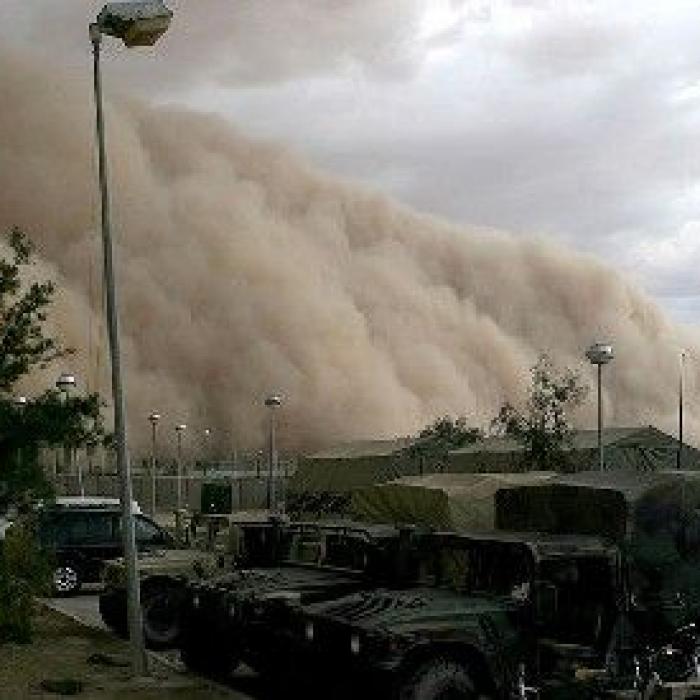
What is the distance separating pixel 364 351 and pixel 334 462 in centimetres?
3534

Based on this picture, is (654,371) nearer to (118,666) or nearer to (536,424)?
(536,424)

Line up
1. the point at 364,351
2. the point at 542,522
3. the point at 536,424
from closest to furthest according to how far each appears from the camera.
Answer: the point at 542,522 < the point at 536,424 < the point at 364,351

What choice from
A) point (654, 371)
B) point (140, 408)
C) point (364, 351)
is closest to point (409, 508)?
point (140, 408)

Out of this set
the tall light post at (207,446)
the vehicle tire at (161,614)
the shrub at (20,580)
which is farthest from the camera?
the tall light post at (207,446)

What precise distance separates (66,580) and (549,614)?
1263cm

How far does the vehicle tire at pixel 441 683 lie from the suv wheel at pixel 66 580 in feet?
39.4

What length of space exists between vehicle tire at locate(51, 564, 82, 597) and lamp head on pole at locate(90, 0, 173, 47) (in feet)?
34.8

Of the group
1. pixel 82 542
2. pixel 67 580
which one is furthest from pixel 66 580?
pixel 82 542

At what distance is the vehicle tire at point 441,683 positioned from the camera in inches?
332

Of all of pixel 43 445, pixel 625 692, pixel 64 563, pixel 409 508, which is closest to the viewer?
pixel 625 692

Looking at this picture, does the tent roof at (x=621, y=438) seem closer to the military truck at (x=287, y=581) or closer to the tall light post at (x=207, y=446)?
the military truck at (x=287, y=581)

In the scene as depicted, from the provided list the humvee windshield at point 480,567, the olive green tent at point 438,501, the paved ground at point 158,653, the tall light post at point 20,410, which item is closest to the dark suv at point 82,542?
the paved ground at point 158,653

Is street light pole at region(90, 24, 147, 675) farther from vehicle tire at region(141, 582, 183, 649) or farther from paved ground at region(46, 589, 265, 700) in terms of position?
vehicle tire at region(141, 582, 183, 649)

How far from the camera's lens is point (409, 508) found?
1460cm
